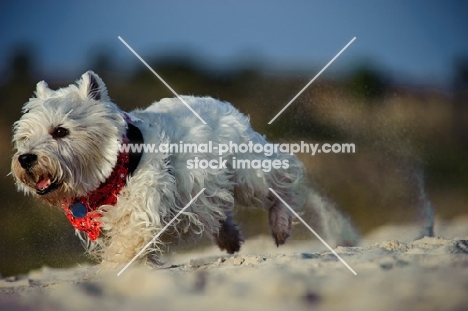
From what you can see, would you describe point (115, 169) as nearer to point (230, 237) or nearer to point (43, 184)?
point (43, 184)

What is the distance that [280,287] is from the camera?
4.25 meters

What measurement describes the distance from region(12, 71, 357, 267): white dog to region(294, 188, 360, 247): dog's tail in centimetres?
309

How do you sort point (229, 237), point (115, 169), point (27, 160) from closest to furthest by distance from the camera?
point (27, 160) → point (115, 169) → point (229, 237)

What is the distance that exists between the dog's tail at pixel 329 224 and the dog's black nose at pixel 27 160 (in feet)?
14.4

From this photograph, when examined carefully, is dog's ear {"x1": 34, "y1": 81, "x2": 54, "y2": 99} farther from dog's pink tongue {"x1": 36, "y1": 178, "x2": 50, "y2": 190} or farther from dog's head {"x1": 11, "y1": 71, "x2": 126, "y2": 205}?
dog's pink tongue {"x1": 36, "y1": 178, "x2": 50, "y2": 190}

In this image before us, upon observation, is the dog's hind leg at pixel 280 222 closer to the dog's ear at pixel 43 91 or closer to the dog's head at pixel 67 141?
the dog's head at pixel 67 141

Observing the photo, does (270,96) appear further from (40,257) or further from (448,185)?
(40,257)

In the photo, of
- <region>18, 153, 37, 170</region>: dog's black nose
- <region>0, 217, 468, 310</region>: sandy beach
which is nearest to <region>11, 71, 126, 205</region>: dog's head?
<region>18, 153, 37, 170</region>: dog's black nose

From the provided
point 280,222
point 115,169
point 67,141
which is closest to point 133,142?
point 115,169

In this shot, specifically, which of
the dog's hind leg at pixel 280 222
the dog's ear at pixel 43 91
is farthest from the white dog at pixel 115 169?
the dog's hind leg at pixel 280 222

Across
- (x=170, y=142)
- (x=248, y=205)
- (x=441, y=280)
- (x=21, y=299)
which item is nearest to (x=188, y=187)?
(x=170, y=142)

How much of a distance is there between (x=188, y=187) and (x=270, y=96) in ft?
22.6

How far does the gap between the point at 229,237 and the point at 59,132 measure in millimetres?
2234

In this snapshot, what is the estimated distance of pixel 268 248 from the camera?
921 cm
